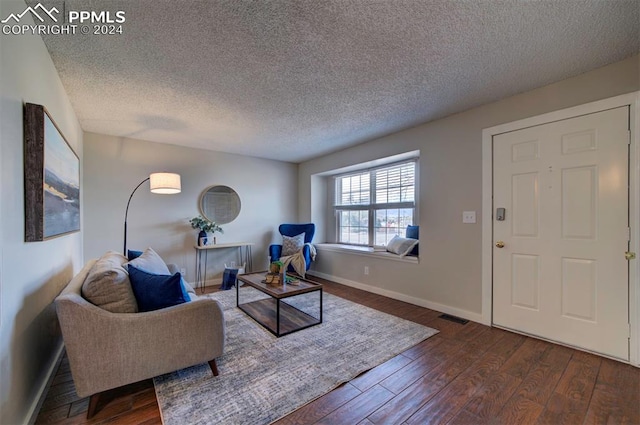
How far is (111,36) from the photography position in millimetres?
1679

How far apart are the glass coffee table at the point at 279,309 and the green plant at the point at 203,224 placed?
4.68 feet

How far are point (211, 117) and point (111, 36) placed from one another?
4.30ft

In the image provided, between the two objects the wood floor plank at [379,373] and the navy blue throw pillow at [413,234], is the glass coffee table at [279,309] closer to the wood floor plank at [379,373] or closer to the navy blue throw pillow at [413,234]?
the wood floor plank at [379,373]

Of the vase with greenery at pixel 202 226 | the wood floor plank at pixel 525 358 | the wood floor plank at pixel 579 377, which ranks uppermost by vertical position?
the vase with greenery at pixel 202 226

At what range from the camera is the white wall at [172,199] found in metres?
3.55

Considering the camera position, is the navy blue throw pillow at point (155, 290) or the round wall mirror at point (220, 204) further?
the round wall mirror at point (220, 204)

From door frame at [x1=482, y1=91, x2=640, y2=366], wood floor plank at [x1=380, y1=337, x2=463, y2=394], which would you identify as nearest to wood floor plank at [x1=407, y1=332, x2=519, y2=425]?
wood floor plank at [x1=380, y1=337, x2=463, y2=394]

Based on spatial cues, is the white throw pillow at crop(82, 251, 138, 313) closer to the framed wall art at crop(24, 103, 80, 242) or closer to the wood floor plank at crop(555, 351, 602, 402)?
the framed wall art at crop(24, 103, 80, 242)

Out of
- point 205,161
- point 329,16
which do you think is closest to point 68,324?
point 329,16

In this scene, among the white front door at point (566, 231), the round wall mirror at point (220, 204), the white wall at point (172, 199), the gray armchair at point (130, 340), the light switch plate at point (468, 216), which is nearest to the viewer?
the gray armchair at point (130, 340)

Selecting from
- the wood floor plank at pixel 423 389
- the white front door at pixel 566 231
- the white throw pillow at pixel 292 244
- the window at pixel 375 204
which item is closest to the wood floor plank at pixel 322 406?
the wood floor plank at pixel 423 389

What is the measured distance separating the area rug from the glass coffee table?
9 cm

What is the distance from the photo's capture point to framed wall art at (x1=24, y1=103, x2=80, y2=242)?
4.65 ft

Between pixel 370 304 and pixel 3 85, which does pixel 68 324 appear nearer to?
pixel 3 85
